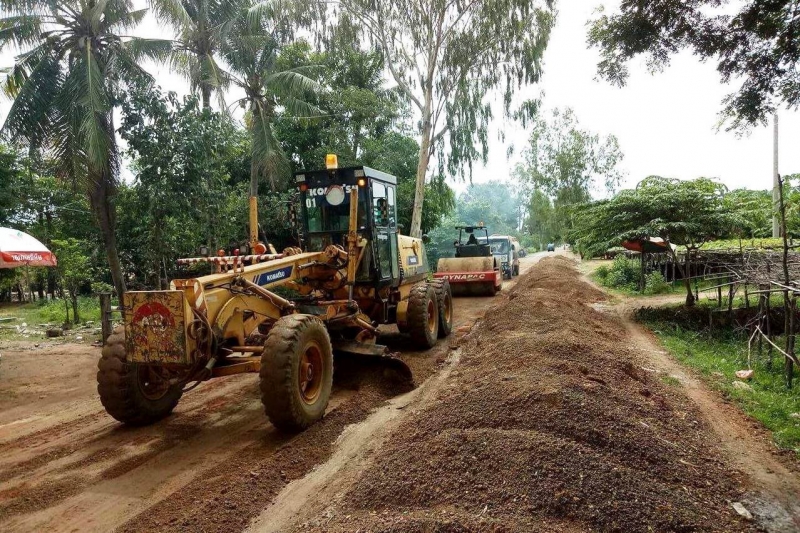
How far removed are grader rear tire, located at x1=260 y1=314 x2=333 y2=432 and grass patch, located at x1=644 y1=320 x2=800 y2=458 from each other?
4561 millimetres

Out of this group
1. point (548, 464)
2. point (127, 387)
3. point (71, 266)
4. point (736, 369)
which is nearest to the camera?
point (548, 464)

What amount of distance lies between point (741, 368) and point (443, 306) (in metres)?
4.87

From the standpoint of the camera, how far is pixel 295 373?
5.09 metres

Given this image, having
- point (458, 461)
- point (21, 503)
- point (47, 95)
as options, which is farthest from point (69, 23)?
point (458, 461)

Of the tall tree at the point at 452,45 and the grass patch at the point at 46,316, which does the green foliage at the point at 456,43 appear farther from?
the grass patch at the point at 46,316

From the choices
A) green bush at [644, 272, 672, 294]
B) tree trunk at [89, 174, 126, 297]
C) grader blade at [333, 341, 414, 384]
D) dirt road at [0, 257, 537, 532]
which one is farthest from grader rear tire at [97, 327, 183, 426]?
green bush at [644, 272, 672, 294]

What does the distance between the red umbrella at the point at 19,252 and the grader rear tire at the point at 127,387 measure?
5078mm

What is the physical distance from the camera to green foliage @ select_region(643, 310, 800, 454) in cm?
564

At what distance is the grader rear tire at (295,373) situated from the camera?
4984 mm

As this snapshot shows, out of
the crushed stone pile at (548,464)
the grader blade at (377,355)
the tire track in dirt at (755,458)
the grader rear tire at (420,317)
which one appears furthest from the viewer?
the grader rear tire at (420,317)

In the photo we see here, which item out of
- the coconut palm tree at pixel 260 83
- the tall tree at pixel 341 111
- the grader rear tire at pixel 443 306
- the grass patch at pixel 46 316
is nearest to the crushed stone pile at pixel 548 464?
the grader rear tire at pixel 443 306

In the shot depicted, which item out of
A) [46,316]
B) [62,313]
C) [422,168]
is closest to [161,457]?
[62,313]

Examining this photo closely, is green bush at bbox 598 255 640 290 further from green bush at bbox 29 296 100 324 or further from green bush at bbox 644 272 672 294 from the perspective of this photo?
green bush at bbox 29 296 100 324

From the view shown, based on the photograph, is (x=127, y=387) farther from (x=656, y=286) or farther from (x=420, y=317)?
(x=656, y=286)
